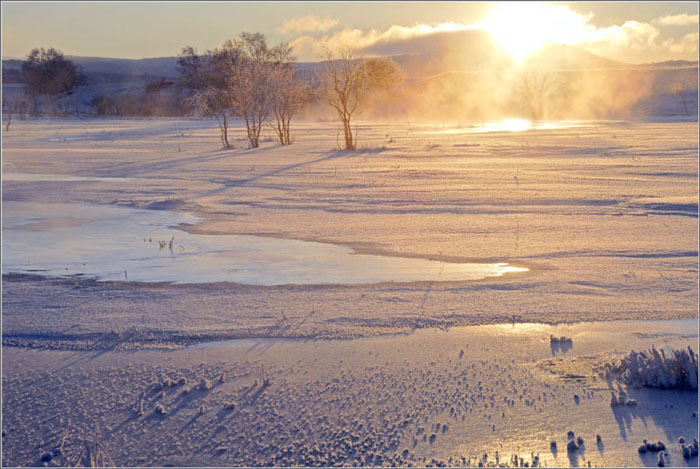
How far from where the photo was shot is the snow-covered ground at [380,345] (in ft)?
14.1

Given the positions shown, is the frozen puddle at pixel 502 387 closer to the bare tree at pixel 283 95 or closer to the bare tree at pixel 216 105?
the bare tree at pixel 216 105

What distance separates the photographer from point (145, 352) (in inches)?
222

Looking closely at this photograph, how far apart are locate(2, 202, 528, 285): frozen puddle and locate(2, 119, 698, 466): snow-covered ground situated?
0.24 m

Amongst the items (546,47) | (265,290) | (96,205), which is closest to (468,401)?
(265,290)

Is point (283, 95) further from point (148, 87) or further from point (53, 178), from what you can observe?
point (148, 87)

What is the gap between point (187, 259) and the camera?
8750mm

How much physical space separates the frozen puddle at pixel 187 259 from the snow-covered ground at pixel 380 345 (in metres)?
0.24

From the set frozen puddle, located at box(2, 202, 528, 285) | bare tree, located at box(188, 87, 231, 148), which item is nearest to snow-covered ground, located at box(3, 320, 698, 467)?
frozen puddle, located at box(2, 202, 528, 285)

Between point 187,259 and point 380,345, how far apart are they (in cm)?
376

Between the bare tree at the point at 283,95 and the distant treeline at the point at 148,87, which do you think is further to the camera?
the distant treeline at the point at 148,87

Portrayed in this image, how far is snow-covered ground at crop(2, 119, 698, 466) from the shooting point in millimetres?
4289

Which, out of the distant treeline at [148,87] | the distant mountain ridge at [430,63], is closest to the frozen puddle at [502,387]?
the distant treeline at [148,87]

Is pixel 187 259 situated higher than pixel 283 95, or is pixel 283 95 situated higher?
pixel 283 95

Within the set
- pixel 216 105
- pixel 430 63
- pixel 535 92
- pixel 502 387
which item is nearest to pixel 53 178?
pixel 502 387
